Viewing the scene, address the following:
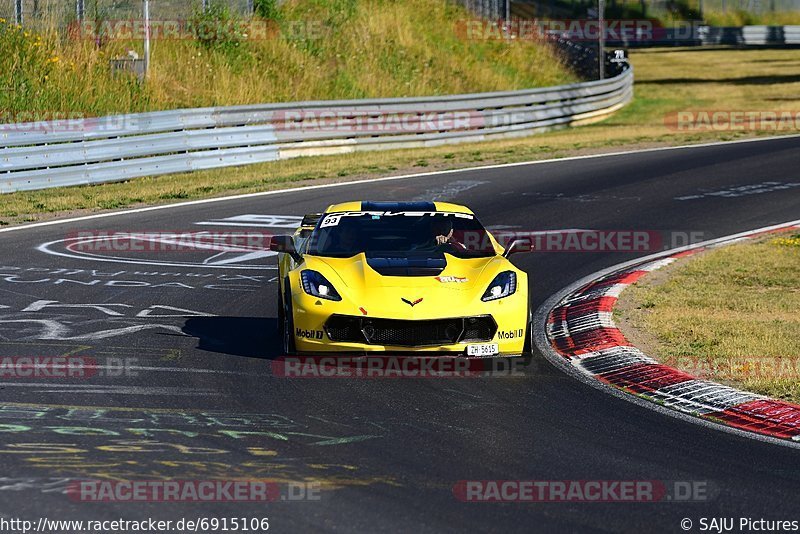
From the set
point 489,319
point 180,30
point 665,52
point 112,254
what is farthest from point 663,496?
point 665,52

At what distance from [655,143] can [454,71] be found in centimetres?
1204

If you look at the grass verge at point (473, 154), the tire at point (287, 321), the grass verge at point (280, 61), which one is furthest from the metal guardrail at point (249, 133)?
the tire at point (287, 321)

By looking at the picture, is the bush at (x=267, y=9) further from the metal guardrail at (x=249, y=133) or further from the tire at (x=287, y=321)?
the tire at (x=287, y=321)

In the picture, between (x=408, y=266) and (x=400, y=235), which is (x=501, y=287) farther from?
(x=400, y=235)

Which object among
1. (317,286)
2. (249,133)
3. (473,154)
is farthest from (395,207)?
(473,154)

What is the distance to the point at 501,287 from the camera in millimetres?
9812

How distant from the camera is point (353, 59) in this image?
3562cm

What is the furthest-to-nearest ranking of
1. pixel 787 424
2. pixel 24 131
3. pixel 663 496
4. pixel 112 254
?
pixel 24 131, pixel 112 254, pixel 787 424, pixel 663 496

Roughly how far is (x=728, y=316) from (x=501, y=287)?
2.82 metres

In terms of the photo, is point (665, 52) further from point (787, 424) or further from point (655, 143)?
point (787, 424)

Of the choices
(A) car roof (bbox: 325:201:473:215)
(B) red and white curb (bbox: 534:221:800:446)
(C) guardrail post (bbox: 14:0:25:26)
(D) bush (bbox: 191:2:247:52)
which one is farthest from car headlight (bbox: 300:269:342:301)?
(D) bush (bbox: 191:2:247:52)

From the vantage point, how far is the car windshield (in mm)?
10555

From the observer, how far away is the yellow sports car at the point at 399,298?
9352mm

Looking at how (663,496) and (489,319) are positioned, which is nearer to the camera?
(663,496)
